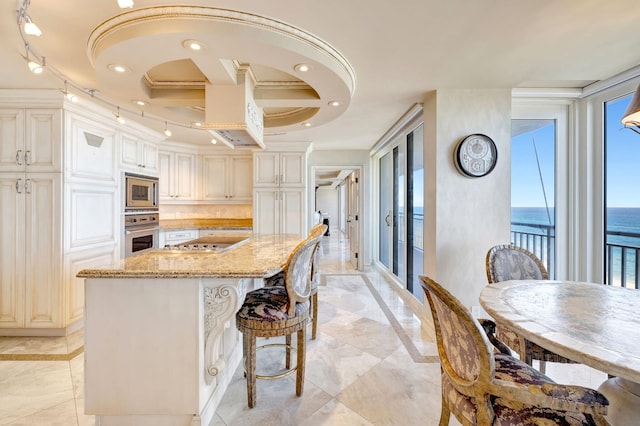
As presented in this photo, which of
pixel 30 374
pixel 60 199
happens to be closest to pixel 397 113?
pixel 60 199

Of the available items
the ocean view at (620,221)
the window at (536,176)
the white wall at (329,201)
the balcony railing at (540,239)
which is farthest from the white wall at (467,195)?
the white wall at (329,201)

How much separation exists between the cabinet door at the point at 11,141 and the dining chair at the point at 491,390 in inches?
145

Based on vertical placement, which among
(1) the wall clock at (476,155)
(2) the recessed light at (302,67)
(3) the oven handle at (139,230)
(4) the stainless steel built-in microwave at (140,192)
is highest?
(2) the recessed light at (302,67)

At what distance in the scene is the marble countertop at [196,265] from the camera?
1508 millimetres

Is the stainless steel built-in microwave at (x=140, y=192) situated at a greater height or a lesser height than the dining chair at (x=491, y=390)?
greater

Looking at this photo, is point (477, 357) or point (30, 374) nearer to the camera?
point (477, 357)

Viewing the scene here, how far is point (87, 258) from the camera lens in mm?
2988

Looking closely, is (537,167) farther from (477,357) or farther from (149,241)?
(149,241)

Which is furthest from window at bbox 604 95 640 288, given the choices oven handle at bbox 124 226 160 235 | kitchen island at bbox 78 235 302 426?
oven handle at bbox 124 226 160 235

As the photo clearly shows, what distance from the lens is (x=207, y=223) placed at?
4973 millimetres

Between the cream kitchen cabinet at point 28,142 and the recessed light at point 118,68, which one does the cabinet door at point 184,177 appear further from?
the recessed light at point 118,68

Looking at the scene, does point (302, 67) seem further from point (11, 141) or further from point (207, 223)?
point (207, 223)

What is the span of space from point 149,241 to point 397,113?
3.67 meters

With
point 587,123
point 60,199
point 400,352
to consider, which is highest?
point 587,123
